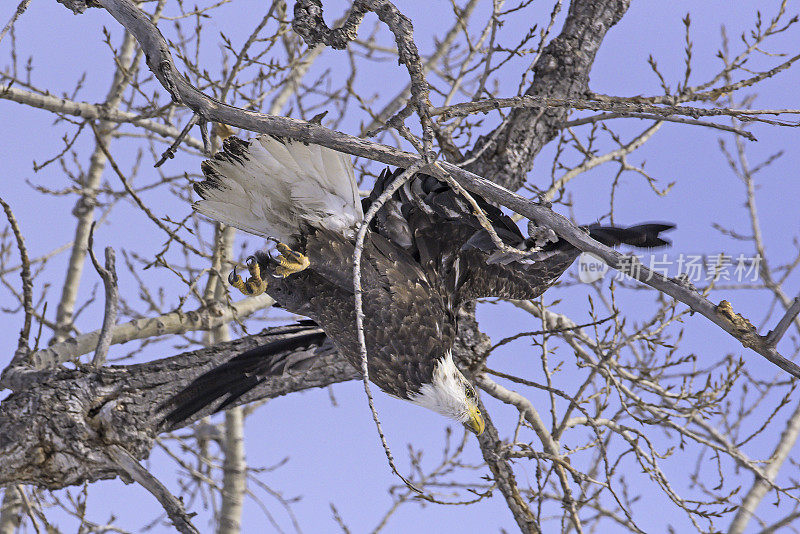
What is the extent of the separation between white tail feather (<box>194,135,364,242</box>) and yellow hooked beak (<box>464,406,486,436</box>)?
1.00 m

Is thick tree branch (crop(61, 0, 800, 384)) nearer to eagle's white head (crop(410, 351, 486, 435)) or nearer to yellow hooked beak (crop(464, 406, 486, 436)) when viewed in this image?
eagle's white head (crop(410, 351, 486, 435))

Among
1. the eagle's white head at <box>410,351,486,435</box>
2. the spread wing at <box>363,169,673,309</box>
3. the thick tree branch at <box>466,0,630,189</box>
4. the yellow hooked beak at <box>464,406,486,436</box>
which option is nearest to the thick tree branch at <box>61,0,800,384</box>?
the spread wing at <box>363,169,673,309</box>

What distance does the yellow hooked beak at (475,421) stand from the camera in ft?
10.9

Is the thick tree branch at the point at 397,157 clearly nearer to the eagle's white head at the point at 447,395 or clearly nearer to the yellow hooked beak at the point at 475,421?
the eagle's white head at the point at 447,395

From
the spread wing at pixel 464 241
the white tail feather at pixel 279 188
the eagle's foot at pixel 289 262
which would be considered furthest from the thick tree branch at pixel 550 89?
the eagle's foot at pixel 289 262

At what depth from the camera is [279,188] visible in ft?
9.64

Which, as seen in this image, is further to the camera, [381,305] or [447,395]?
[447,395]

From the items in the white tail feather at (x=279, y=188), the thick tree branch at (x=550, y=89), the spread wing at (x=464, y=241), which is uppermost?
the thick tree branch at (x=550, y=89)

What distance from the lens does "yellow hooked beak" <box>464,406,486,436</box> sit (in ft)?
10.9

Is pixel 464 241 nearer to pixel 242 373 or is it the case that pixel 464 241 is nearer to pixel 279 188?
pixel 279 188

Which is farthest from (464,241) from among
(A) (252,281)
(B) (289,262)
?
(A) (252,281)

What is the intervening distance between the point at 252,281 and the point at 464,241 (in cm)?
90

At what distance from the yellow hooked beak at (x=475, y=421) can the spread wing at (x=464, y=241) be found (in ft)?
1.55

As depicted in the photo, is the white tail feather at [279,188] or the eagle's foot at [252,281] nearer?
the white tail feather at [279,188]
